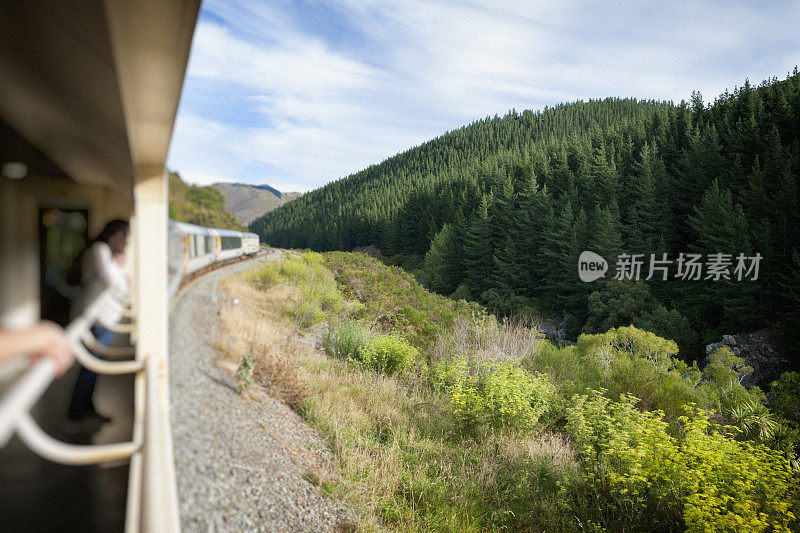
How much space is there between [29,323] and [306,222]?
2.69 meters

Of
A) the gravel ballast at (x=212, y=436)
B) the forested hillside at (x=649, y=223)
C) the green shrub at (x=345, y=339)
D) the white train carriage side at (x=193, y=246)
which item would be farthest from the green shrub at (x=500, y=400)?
the forested hillside at (x=649, y=223)

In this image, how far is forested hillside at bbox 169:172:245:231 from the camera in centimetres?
142

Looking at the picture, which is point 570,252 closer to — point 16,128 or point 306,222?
point 306,222

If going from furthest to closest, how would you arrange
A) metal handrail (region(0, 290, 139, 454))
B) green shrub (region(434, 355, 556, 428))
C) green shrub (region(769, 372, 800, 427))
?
green shrub (region(769, 372, 800, 427)), green shrub (region(434, 355, 556, 428)), metal handrail (region(0, 290, 139, 454))

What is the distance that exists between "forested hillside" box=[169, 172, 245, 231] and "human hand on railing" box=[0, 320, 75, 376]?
2.40 feet

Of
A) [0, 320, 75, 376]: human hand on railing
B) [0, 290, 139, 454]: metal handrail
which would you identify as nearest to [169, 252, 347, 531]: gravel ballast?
[0, 290, 139, 454]: metal handrail

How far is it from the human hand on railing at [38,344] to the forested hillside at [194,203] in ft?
2.40

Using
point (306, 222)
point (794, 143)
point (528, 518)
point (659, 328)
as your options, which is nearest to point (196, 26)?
point (306, 222)

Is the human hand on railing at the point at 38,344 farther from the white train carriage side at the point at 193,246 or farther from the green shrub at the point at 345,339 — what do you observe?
the green shrub at the point at 345,339

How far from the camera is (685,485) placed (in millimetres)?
4945

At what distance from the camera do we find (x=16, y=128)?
1639 millimetres

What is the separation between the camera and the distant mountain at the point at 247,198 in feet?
5.39

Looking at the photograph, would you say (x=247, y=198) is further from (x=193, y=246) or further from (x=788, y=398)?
(x=788, y=398)

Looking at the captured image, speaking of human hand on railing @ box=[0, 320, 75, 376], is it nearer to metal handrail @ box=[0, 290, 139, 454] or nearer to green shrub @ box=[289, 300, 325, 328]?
metal handrail @ box=[0, 290, 139, 454]
